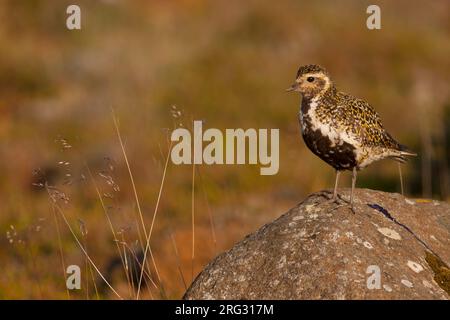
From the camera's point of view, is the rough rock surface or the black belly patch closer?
the rough rock surface

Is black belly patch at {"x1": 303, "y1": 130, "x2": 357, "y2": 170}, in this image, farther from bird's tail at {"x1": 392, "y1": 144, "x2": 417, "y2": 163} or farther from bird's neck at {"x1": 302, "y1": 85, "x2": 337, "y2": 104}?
bird's tail at {"x1": 392, "y1": 144, "x2": 417, "y2": 163}

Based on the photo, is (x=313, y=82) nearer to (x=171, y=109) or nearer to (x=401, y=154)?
(x=401, y=154)

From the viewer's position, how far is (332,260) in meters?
6.15

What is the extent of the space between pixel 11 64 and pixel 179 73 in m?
5.25

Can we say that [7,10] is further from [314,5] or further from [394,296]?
[394,296]

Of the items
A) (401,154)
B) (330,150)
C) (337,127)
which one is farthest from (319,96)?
(401,154)

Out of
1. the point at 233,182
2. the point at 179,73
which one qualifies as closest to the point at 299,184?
the point at 233,182

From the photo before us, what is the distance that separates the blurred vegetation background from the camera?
13266mm

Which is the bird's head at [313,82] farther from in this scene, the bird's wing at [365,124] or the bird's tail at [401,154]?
the bird's tail at [401,154]

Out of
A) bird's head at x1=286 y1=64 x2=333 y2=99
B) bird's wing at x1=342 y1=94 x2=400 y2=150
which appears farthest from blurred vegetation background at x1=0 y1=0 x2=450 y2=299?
bird's wing at x1=342 y1=94 x2=400 y2=150

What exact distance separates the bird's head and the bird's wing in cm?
22

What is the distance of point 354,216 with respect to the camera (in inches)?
261

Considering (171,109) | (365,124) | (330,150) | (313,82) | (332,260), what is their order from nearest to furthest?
A: 1. (332,260)
2. (330,150)
3. (365,124)
4. (313,82)
5. (171,109)

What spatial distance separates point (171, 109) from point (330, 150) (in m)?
2.01
